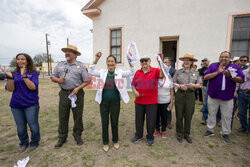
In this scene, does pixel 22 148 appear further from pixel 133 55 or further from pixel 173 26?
pixel 173 26

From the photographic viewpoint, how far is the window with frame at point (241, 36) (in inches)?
247

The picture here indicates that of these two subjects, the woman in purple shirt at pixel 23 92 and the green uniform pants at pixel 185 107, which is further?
the green uniform pants at pixel 185 107

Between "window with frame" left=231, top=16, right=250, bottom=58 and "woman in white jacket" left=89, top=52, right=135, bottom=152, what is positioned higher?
"window with frame" left=231, top=16, right=250, bottom=58

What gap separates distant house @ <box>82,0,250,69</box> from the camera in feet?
20.8

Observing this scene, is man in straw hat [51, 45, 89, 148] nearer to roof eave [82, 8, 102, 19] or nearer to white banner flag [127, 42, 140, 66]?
white banner flag [127, 42, 140, 66]

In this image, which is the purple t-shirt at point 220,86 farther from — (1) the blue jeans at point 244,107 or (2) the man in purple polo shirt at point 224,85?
(1) the blue jeans at point 244,107

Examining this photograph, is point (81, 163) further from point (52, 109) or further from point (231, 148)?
point (52, 109)

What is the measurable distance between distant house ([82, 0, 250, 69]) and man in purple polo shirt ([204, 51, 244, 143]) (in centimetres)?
408

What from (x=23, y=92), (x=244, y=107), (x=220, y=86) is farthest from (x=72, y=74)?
(x=244, y=107)

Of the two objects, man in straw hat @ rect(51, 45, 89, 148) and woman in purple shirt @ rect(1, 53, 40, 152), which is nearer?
woman in purple shirt @ rect(1, 53, 40, 152)

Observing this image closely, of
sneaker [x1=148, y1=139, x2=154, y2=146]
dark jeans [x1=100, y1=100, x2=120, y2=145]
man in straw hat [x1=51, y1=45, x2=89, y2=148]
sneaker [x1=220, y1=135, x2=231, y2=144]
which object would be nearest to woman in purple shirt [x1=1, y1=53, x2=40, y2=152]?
man in straw hat [x1=51, y1=45, x2=89, y2=148]

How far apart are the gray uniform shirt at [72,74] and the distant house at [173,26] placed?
5.65 metres

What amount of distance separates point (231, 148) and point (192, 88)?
5.31ft

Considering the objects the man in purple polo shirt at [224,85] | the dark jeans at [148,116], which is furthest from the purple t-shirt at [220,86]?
the dark jeans at [148,116]
